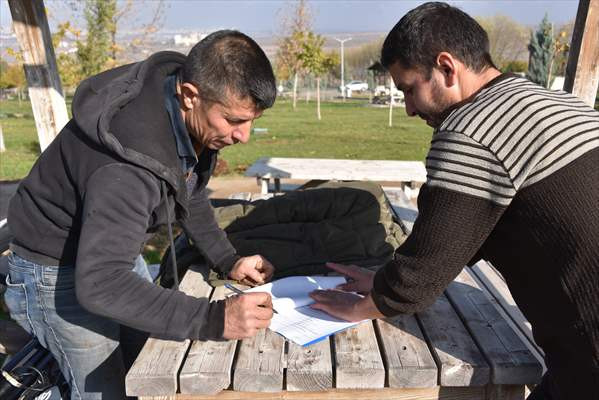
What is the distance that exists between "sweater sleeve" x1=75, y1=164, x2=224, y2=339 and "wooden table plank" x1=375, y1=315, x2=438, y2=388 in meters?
0.60

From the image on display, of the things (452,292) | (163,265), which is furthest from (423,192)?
(163,265)

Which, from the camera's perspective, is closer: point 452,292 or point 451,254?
point 451,254

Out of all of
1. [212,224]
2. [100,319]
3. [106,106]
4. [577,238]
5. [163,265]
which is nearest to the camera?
[577,238]

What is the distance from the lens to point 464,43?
4.95 feet

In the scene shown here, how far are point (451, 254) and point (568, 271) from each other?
0.93 feet

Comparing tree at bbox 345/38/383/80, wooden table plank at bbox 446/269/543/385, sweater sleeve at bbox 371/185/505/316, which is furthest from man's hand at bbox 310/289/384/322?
tree at bbox 345/38/383/80

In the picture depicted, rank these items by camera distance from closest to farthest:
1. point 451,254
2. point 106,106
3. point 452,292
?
1. point 451,254
2. point 106,106
3. point 452,292

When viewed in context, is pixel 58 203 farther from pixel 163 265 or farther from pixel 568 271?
pixel 568 271

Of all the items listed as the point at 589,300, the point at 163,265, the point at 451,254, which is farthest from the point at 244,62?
the point at 163,265

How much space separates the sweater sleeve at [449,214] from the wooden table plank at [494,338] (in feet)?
1.01

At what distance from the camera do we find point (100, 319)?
192cm

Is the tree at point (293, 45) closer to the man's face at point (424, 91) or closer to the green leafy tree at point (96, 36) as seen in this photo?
the green leafy tree at point (96, 36)

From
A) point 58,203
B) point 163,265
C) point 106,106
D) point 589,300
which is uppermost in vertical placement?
point 106,106

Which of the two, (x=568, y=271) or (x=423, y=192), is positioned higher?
(x=423, y=192)
